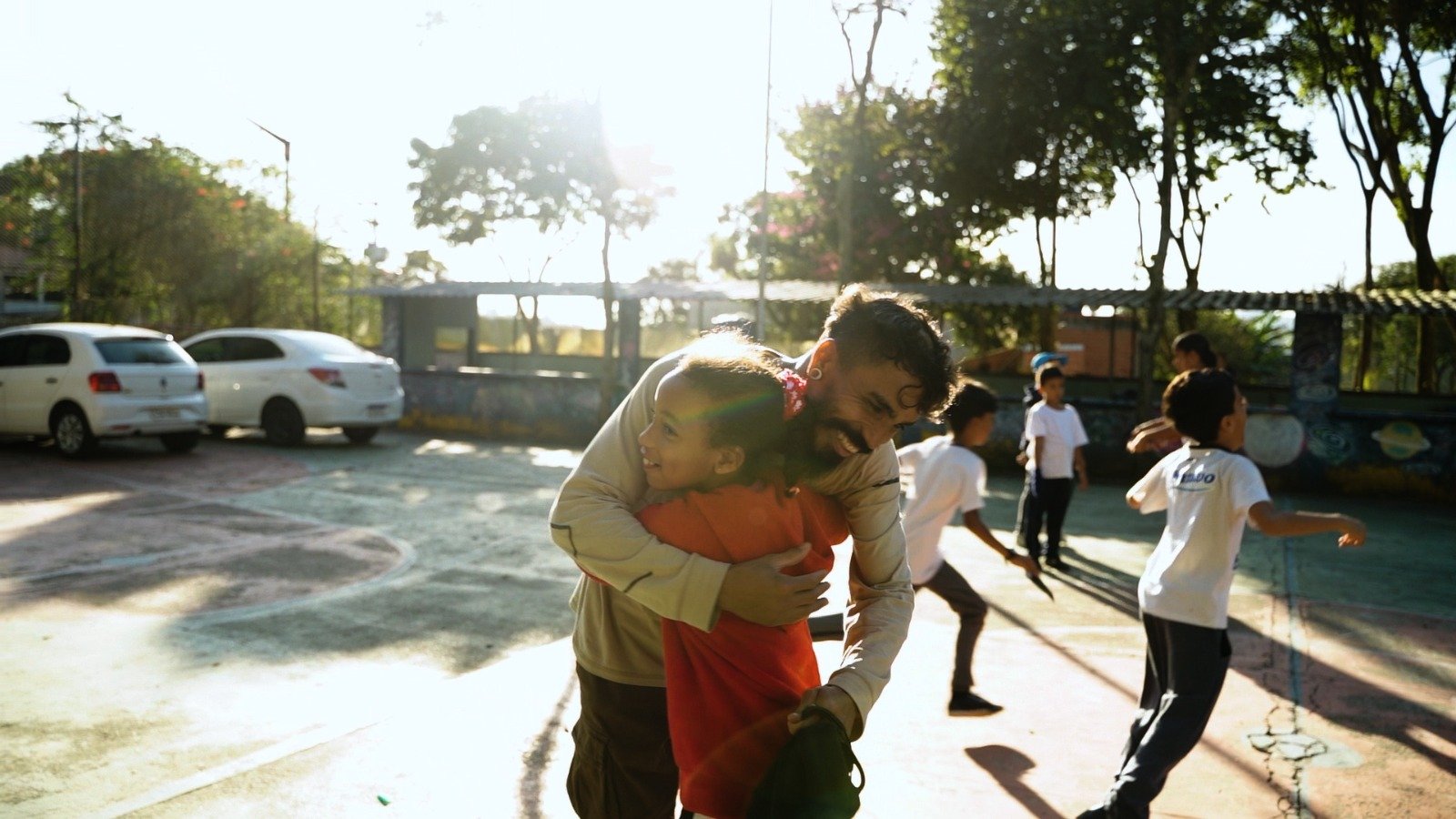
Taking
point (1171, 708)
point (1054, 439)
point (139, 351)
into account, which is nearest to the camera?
point (1171, 708)

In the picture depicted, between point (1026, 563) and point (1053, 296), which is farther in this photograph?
point (1053, 296)

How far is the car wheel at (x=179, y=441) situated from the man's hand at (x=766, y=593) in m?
13.1

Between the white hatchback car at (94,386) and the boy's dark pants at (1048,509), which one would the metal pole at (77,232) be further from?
the boy's dark pants at (1048,509)

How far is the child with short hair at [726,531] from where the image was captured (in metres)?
1.81

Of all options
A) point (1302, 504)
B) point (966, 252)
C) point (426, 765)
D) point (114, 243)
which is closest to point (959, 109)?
point (966, 252)

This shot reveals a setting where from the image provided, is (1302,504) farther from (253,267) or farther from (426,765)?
(253,267)

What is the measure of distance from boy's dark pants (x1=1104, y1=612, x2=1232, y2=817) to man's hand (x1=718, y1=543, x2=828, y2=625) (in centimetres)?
201

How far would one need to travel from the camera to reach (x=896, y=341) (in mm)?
1866

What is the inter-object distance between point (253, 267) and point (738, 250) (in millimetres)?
17386

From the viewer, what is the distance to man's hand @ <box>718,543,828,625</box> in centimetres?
176

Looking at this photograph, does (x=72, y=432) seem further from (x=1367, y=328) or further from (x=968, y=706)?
(x=1367, y=328)

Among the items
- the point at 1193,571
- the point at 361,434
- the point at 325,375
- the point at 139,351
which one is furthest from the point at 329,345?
the point at 1193,571

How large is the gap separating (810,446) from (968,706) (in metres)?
3.34

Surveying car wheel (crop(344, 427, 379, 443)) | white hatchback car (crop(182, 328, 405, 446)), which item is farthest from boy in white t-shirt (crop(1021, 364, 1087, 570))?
car wheel (crop(344, 427, 379, 443))
